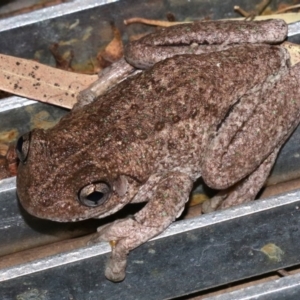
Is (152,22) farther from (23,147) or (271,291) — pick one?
(271,291)

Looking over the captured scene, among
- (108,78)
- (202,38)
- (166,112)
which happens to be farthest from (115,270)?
(202,38)

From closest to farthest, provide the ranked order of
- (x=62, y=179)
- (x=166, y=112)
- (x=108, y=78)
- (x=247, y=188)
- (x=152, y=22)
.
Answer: (x=62, y=179) → (x=166, y=112) → (x=247, y=188) → (x=108, y=78) → (x=152, y=22)

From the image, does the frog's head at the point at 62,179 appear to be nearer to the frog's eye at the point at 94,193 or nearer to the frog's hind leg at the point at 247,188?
the frog's eye at the point at 94,193

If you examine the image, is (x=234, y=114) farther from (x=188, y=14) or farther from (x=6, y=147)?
(x=6, y=147)

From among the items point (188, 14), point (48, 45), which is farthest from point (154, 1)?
point (48, 45)

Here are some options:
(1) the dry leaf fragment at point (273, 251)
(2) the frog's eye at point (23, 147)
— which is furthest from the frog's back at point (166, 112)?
(1) the dry leaf fragment at point (273, 251)

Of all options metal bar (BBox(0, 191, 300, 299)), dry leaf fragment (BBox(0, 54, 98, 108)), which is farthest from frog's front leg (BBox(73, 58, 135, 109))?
metal bar (BBox(0, 191, 300, 299))
